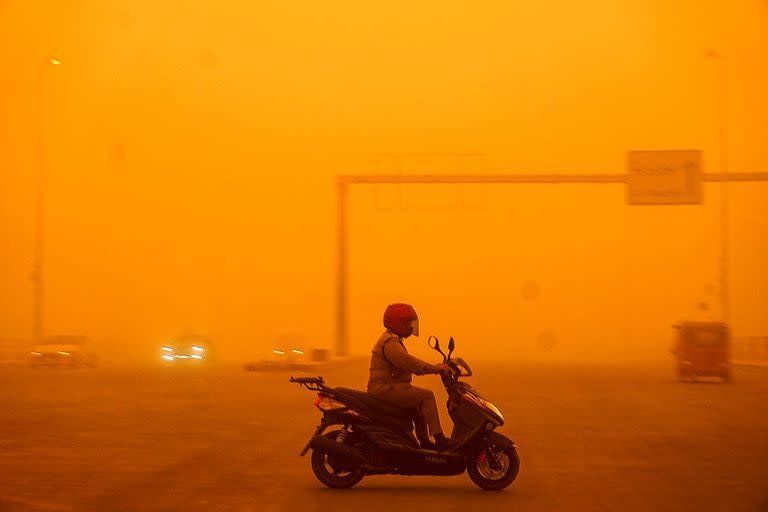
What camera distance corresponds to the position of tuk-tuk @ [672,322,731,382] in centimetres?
3150

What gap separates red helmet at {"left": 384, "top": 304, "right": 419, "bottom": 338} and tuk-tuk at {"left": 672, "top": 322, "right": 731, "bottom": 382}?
22343 millimetres

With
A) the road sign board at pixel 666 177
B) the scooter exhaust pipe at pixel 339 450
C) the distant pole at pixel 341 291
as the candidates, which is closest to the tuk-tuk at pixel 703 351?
the road sign board at pixel 666 177

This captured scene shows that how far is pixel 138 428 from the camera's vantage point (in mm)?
16656

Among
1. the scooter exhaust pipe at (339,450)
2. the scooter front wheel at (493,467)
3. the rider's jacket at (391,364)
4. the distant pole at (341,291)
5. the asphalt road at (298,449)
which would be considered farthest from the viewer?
the distant pole at (341,291)

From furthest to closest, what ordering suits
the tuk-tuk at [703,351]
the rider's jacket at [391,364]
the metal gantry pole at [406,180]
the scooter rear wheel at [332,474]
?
1. the metal gantry pole at [406,180]
2. the tuk-tuk at [703,351]
3. the scooter rear wheel at [332,474]
4. the rider's jacket at [391,364]

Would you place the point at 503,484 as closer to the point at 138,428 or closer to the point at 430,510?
the point at 430,510

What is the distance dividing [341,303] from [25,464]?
90.8 feet

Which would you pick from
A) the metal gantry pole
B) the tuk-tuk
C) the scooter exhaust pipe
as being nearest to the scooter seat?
the scooter exhaust pipe

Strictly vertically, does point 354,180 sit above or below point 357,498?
above

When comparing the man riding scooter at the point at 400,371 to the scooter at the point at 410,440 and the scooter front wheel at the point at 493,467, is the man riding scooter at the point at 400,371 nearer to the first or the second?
the scooter at the point at 410,440

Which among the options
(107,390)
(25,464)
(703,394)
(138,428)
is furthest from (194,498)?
(703,394)

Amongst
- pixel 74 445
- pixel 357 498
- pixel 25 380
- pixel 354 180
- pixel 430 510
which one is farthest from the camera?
pixel 354 180

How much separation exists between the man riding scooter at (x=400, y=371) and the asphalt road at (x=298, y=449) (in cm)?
74

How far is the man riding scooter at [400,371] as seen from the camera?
1060 centimetres
